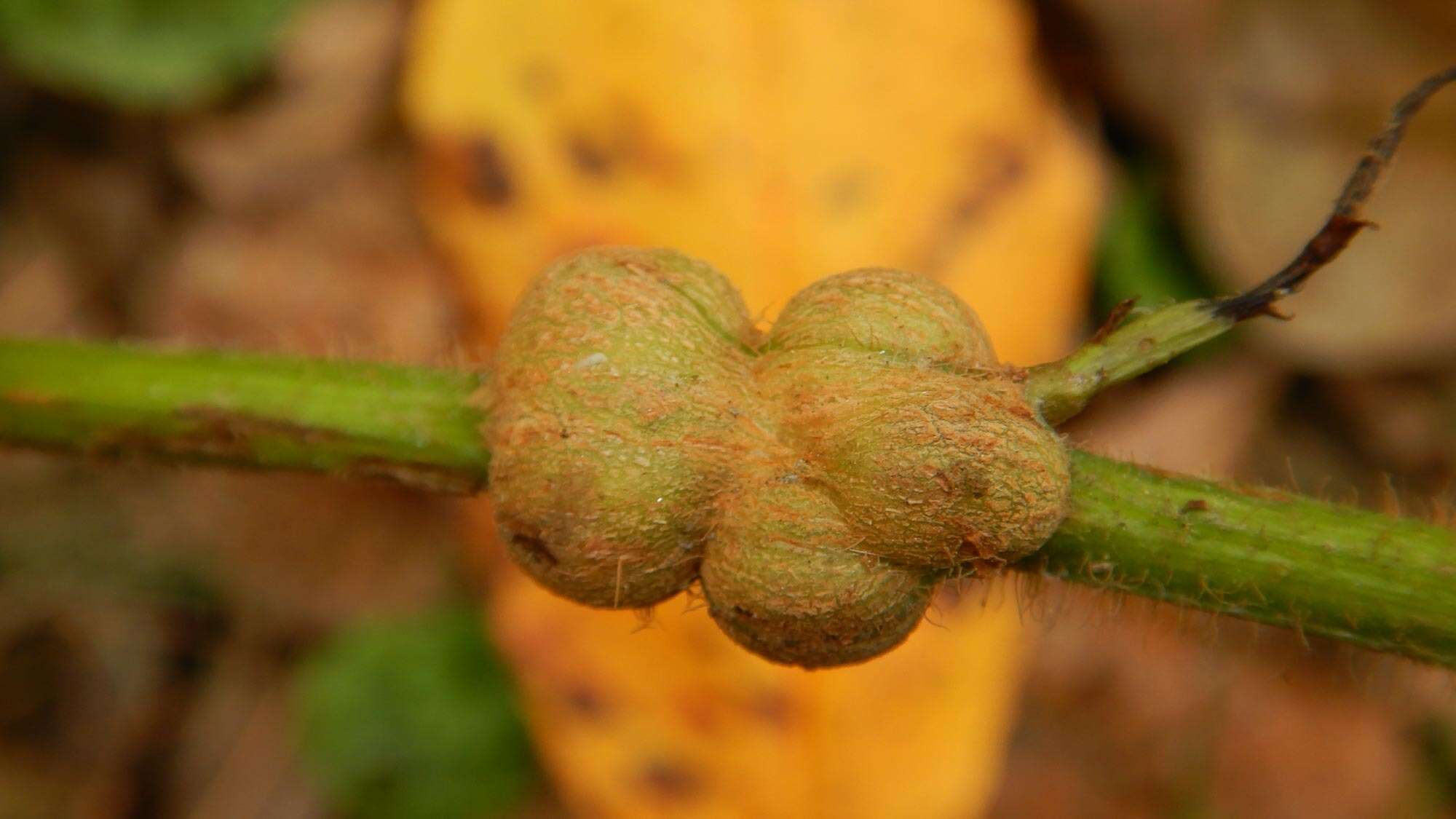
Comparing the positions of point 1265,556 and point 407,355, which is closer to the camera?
point 1265,556

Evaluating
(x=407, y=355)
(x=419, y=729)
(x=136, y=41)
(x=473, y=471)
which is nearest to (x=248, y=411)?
(x=473, y=471)

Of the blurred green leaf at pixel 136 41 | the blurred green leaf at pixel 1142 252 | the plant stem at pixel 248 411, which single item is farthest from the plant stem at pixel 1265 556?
the blurred green leaf at pixel 136 41

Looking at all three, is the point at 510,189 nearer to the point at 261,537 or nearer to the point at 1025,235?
the point at 1025,235

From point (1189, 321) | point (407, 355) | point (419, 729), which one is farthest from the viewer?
point (419, 729)

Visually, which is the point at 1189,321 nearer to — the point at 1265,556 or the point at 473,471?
the point at 1265,556

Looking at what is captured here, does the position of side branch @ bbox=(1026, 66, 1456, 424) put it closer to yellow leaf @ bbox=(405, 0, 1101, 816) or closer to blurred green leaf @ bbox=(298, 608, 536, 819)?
yellow leaf @ bbox=(405, 0, 1101, 816)

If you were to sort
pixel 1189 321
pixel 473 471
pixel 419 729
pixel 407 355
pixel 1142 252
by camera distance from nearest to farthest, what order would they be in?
pixel 1189 321 < pixel 473 471 < pixel 407 355 < pixel 1142 252 < pixel 419 729

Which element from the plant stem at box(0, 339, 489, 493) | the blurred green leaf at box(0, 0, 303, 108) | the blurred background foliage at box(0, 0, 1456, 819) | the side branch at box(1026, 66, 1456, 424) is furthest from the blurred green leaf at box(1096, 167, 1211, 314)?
the blurred green leaf at box(0, 0, 303, 108)
